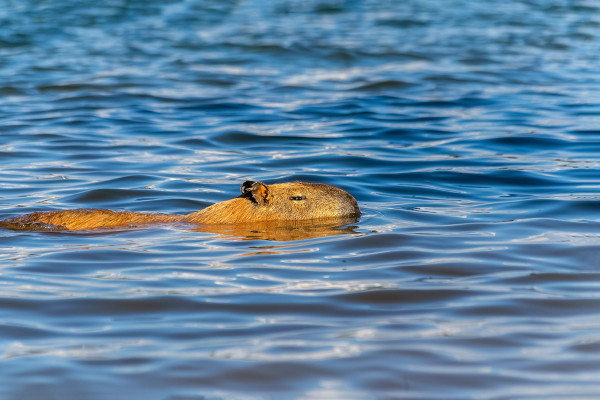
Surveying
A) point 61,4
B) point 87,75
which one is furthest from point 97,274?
point 61,4

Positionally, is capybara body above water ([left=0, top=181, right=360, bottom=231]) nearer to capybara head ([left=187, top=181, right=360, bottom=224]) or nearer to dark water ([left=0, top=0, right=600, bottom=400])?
capybara head ([left=187, top=181, right=360, bottom=224])

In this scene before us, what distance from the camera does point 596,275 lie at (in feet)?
18.3

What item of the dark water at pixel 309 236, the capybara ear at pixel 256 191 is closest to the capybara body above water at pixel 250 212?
Answer: the capybara ear at pixel 256 191

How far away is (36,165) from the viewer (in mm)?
10055

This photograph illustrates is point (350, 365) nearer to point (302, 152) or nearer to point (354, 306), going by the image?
point (354, 306)

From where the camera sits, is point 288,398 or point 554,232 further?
point 554,232

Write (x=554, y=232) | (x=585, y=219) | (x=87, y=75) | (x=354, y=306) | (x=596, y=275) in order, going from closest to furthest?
1. (x=354, y=306)
2. (x=596, y=275)
3. (x=554, y=232)
4. (x=585, y=219)
5. (x=87, y=75)

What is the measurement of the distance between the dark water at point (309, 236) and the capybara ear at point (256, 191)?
56cm

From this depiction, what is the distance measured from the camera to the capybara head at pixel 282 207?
7.41 meters

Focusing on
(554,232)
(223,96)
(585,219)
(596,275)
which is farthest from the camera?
(223,96)

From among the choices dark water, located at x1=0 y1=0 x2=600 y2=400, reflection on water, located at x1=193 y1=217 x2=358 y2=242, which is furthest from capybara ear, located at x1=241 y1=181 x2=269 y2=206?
dark water, located at x1=0 y1=0 x2=600 y2=400

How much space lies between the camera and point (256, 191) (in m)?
7.32

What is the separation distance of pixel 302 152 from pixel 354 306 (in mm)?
5803

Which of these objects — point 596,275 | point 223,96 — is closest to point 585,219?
point 596,275
